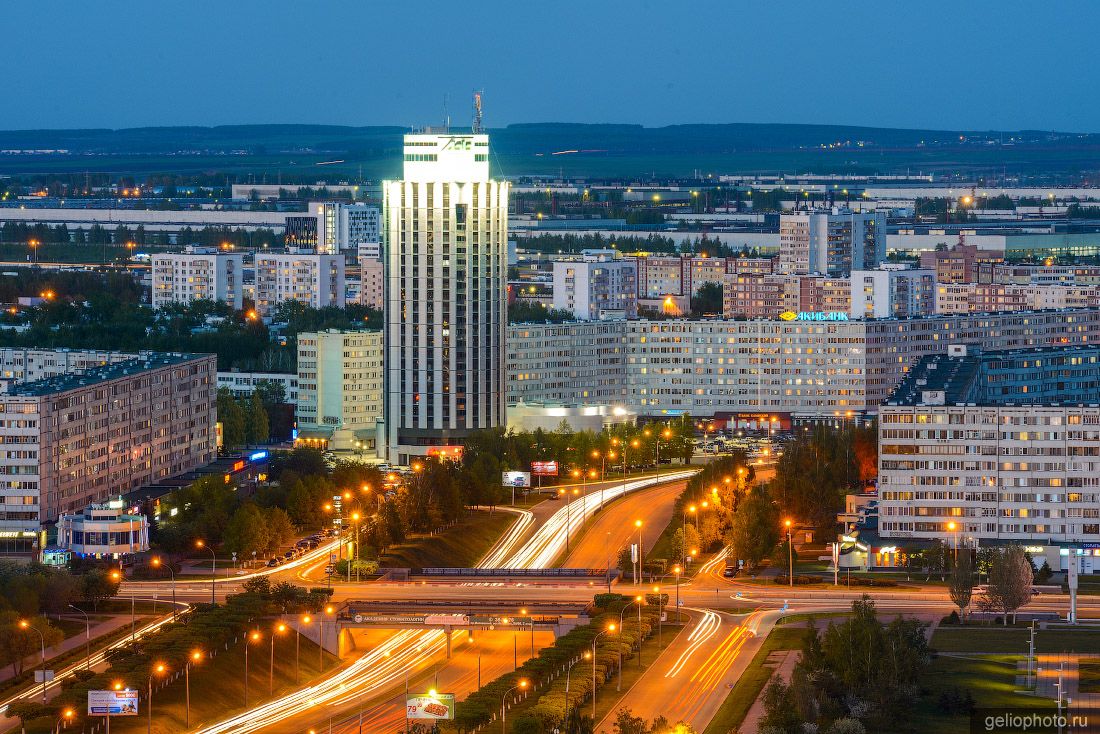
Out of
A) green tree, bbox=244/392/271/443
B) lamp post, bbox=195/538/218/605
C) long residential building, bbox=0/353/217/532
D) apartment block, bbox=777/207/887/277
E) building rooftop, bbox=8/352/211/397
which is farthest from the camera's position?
apartment block, bbox=777/207/887/277

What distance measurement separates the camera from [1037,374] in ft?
356

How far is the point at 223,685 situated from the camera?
61562 mm

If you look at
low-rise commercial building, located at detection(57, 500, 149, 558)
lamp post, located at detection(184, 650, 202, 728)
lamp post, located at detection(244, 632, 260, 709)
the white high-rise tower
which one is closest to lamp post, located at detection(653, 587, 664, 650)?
lamp post, located at detection(244, 632, 260, 709)

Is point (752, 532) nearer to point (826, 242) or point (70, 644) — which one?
point (70, 644)

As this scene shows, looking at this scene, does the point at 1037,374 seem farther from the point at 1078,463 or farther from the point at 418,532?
the point at 418,532

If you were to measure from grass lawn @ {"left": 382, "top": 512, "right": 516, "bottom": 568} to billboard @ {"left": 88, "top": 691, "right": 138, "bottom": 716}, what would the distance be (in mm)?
22802

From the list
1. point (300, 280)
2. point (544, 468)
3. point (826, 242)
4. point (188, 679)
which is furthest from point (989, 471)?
point (826, 242)

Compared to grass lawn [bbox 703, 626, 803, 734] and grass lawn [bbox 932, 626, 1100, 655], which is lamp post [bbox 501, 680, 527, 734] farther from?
grass lawn [bbox 932, 626, 1100, 655]

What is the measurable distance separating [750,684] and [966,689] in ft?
17.0

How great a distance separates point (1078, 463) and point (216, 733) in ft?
115

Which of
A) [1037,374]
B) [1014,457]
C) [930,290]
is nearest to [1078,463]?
[1014,457]

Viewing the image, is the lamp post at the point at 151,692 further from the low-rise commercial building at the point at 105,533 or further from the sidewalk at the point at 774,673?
the low-rise commercial building at the point at 105,533

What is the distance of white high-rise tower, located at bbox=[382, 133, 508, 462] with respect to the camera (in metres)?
107

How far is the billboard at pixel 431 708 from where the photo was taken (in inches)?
2137
